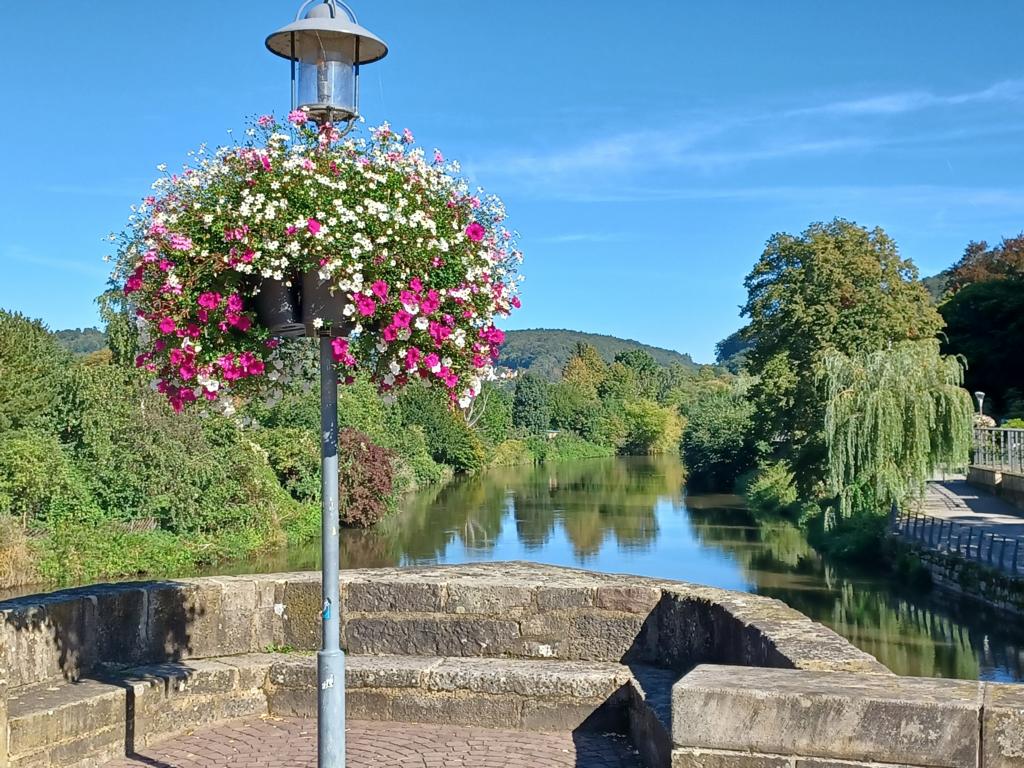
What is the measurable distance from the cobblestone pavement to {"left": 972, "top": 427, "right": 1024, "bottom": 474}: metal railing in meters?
27.1

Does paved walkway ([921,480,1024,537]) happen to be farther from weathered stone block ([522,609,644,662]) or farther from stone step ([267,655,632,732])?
stone step ([267,655,632,732])

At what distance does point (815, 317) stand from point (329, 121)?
2861 centimetres

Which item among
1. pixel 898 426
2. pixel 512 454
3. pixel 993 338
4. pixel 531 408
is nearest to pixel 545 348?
pixel 531 408

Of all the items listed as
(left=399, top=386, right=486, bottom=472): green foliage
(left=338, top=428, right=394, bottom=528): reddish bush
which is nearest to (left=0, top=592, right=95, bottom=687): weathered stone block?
(left=338, top=428, right=394, bottom=528): reddish bush

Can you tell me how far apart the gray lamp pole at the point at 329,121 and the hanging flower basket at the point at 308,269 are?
83mm

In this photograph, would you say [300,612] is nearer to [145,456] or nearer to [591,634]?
[591,634]

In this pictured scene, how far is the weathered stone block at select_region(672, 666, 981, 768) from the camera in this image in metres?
2.75

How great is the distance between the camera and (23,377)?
87.1ft

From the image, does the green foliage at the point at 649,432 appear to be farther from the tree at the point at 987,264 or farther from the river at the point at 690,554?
the river at the point at 690,554

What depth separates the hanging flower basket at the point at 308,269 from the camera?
3.52 m

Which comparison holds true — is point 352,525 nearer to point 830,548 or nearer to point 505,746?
point 830,548

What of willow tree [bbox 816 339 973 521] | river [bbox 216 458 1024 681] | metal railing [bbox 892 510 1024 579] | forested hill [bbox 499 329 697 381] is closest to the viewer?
river [bbox 216 458 1024 681]

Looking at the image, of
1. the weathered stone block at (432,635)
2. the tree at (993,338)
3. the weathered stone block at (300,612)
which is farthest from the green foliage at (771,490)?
the weathered stone block at (300,612)

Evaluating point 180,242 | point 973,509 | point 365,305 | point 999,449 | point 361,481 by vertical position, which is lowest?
point 973,509
